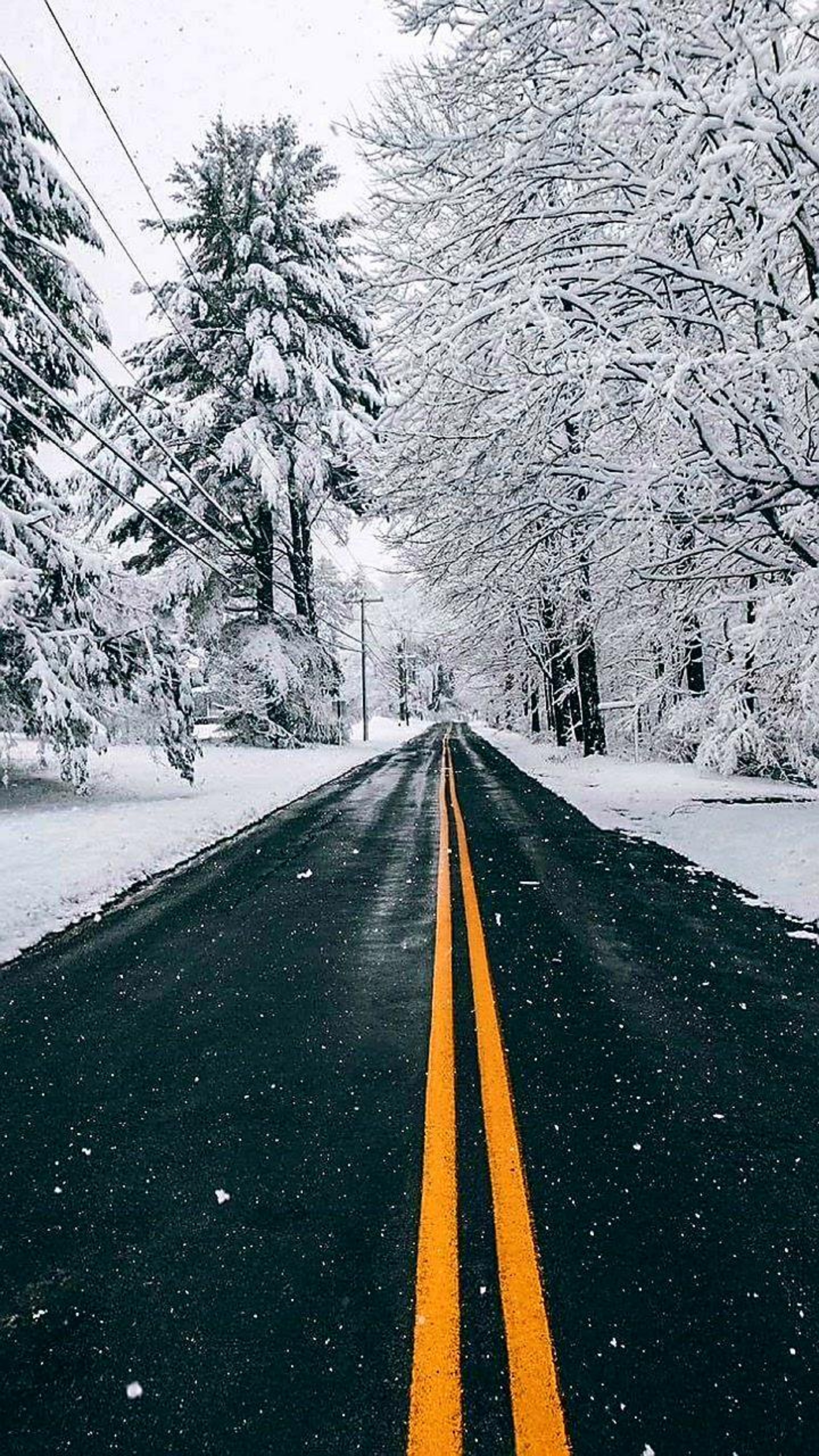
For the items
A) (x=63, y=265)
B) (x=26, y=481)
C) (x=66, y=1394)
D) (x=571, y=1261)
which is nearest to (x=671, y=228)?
(x=571, y=1261)

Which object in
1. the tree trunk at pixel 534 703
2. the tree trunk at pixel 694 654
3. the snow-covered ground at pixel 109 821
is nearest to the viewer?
the snow-covered ground at pixel 109 821

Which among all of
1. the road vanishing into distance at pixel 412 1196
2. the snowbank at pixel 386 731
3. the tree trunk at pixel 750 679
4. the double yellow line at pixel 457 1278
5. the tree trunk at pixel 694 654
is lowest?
the road vanishing into distance at pixel 412 1196

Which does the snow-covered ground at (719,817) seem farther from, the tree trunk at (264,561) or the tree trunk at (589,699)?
the tree trunk at (264,561)

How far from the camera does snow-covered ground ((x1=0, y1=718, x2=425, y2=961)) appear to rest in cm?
759

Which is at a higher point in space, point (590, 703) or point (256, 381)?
point (256, 381)

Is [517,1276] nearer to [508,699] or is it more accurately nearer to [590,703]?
[590,703]

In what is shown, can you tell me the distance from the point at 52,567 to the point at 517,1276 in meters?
13.4

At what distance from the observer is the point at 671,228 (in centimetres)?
686

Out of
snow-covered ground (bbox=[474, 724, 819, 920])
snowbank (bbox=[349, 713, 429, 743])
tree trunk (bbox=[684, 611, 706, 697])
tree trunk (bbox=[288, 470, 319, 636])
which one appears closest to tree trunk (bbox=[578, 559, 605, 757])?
snow-covered ground (bbox=[474, 724, 819, 920])

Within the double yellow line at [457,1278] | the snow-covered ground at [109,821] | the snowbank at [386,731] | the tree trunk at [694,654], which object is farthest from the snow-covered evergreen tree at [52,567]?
the snowbank at [386,731]

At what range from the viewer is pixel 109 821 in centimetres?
1202

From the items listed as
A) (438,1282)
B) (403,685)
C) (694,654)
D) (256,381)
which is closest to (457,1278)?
(438,1282)

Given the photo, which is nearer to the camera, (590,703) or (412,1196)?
(412,1196)

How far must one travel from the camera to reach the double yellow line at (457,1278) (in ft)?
6.35
